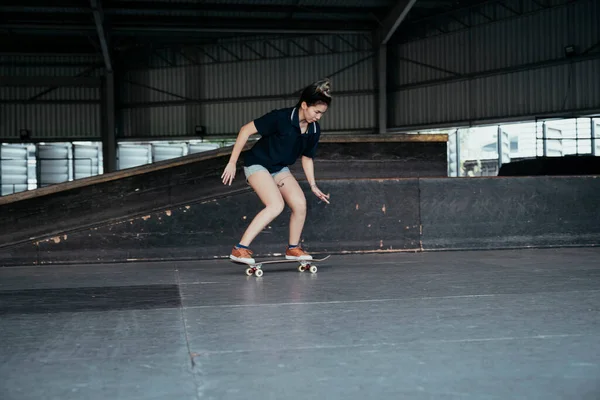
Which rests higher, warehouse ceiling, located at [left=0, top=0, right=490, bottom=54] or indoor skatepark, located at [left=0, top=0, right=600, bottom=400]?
warehouse ceiling, located at [left=0, top=0, right=490, bottom=54]

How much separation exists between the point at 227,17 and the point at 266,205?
21.7 m

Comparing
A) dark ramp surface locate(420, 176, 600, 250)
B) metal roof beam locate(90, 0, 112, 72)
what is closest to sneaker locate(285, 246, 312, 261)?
dark ramp surface locate(420, 176, 600, 250)

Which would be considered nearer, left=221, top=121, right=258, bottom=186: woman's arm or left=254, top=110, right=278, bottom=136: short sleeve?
left=221, top=121, right=258, bottom=186: woman's arm

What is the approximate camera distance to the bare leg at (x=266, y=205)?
600 centimetres

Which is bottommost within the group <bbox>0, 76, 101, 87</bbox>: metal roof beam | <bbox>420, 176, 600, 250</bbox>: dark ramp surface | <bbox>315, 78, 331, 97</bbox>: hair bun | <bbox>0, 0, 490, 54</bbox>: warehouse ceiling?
<bbox>420, 176, 600, 250</bbox>: dark ramp surface

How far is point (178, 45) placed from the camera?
30.0 meters

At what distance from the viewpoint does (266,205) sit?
6.02 meters

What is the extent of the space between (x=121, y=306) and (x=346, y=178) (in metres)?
4.67

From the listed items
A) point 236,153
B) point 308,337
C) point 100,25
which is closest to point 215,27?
point 100,25

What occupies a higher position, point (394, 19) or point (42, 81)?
point (394, 19)

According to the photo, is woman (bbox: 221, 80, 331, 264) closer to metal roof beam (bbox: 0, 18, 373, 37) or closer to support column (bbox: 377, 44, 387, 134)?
metal roof beam (bbox: 0, 18, 373, 37)

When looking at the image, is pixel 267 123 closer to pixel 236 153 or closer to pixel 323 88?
pixel 236 153

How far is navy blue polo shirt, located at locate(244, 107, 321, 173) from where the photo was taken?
5.93m

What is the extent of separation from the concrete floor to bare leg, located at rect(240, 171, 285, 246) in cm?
46
